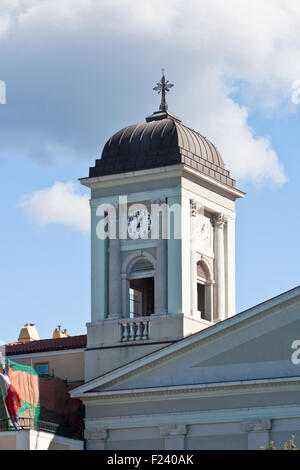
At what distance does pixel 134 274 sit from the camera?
5419 cm

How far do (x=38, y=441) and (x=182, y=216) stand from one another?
9529 mm

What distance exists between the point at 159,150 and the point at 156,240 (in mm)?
3226

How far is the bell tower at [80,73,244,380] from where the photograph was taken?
5275 cm

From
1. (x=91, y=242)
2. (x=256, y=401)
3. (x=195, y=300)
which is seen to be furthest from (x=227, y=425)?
(x=91, y=242)

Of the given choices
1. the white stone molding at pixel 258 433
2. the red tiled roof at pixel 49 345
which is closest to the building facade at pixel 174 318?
the white stone molding at pixel 258 433

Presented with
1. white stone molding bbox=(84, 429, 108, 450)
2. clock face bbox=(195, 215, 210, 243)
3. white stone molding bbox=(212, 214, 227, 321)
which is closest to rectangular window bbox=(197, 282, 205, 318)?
white stone molding bbox=(212, 214, 227, 321)

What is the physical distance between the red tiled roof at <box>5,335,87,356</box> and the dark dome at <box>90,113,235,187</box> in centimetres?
602

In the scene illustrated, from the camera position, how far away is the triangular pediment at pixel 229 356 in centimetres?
4888

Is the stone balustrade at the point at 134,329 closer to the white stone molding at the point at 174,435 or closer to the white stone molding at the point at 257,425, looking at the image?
the white stone molding at the point at 174,435

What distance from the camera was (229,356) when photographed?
163ft

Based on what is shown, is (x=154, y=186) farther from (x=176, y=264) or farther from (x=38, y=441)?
(x=38, y=441)

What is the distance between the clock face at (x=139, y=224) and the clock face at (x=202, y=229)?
179 centimetres

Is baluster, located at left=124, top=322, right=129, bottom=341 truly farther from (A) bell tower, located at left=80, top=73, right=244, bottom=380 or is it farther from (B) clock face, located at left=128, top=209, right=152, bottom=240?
(B) clock face, located at left=128, top=209, right=152, bottom=240
